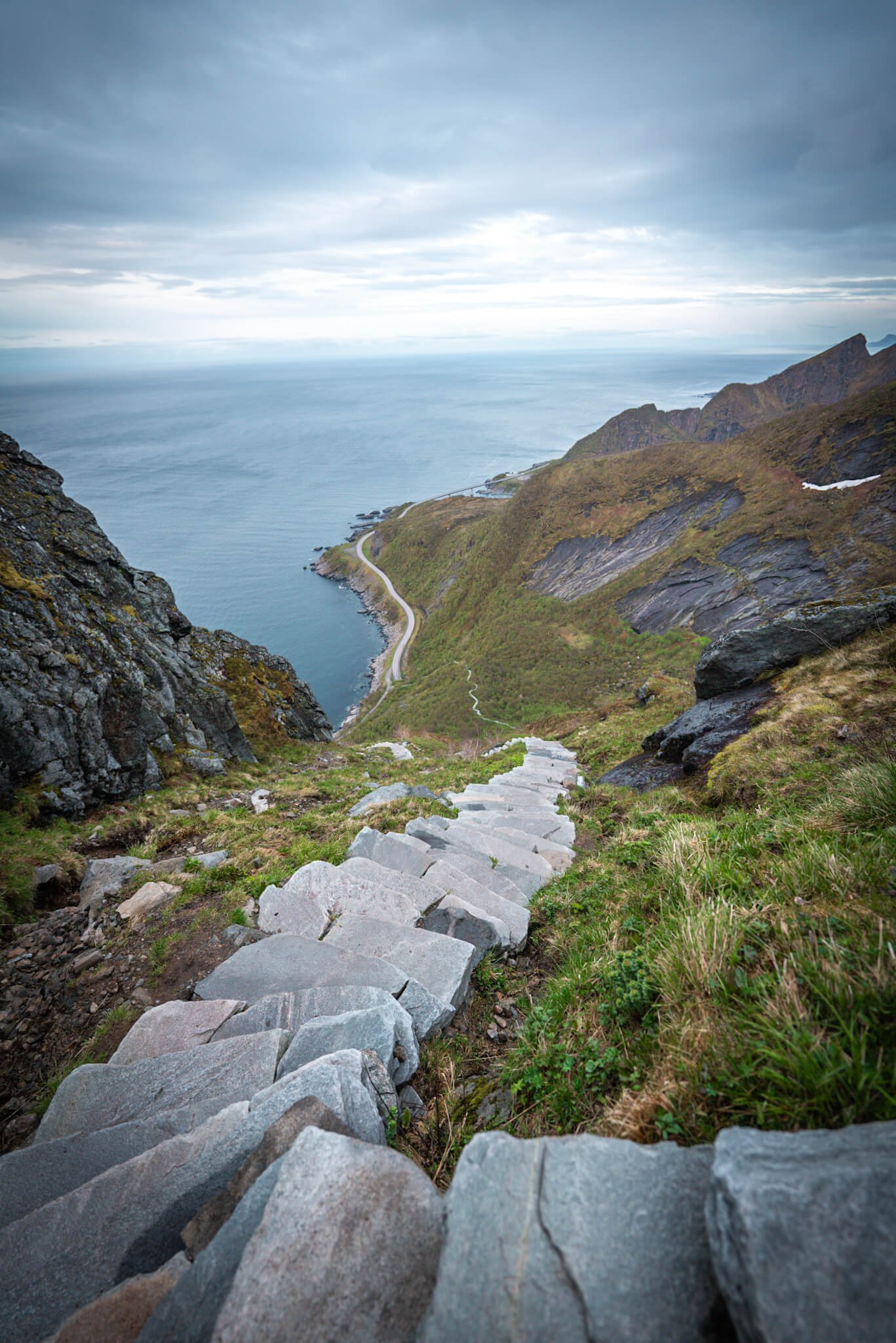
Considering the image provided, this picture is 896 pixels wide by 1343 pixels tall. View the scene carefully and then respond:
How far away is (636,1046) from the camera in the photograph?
4.14 meters

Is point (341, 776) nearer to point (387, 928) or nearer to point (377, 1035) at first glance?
point (387, 928)

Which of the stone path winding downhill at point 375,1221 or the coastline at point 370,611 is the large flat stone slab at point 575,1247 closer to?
the stone path winding downhill at point 375,1221

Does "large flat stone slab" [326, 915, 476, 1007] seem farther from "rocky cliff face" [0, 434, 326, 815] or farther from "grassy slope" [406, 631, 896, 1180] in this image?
"rocky cliff face" [0, 434, 326, 815]

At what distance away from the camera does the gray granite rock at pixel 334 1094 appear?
3732 millimetres

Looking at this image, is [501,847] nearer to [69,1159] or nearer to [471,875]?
[471,875]

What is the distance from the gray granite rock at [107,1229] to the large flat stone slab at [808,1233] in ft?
10.0

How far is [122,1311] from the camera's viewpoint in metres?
2.78

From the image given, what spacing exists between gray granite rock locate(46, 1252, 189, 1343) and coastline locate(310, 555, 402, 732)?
63036 mm

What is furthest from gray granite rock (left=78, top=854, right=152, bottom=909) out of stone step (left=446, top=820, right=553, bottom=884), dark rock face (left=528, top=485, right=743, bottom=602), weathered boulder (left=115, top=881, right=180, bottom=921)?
dark rock face (left=528, top=485, right=743, bottom=602)

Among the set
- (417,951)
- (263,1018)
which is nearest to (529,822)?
(417,951)

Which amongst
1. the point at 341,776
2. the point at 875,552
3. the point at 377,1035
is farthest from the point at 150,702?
the point at 875,552

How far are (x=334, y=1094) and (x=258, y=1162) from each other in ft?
2.03

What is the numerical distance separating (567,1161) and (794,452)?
8031 centimetres

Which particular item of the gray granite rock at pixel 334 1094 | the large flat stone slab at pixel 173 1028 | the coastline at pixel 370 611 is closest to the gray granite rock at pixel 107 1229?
the gray granite rock at pixel 334 1094
